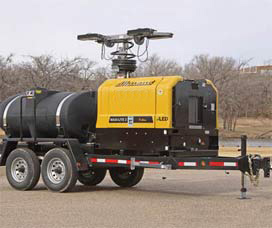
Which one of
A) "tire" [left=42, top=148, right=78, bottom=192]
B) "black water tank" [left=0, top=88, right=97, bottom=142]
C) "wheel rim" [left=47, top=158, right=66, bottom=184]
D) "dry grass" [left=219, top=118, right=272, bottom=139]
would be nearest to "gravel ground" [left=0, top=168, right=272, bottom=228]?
"tire" [left=42, top=148, right=78, bottom=192]

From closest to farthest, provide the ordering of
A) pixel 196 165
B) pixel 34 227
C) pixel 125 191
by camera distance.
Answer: pixel 34 227, pixel 196 165, pixel 125 191

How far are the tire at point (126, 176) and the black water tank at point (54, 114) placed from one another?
1.66 meters

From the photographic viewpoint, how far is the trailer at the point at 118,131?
12.6 m

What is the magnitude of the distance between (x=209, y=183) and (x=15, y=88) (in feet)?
115

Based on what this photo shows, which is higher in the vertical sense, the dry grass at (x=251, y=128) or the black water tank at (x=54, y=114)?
the black water tank at (x=54, y=114)

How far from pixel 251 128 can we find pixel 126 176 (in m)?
59.7

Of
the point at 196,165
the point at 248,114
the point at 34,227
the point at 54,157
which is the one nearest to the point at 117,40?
the point at 54,157

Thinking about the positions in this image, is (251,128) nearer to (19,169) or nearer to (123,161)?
(19,169)

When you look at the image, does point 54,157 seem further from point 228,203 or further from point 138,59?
point 228,203

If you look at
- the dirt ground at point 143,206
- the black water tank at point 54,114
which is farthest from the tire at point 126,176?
the black water tank at point 54,114

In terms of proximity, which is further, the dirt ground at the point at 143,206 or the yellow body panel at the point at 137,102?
the yellow body panel at the point at 137,102

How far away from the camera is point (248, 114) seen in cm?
8650

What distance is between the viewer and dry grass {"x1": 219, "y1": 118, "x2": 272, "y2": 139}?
64113mm

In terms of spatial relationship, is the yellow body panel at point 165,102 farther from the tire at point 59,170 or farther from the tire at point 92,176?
the tire at point 92,176
